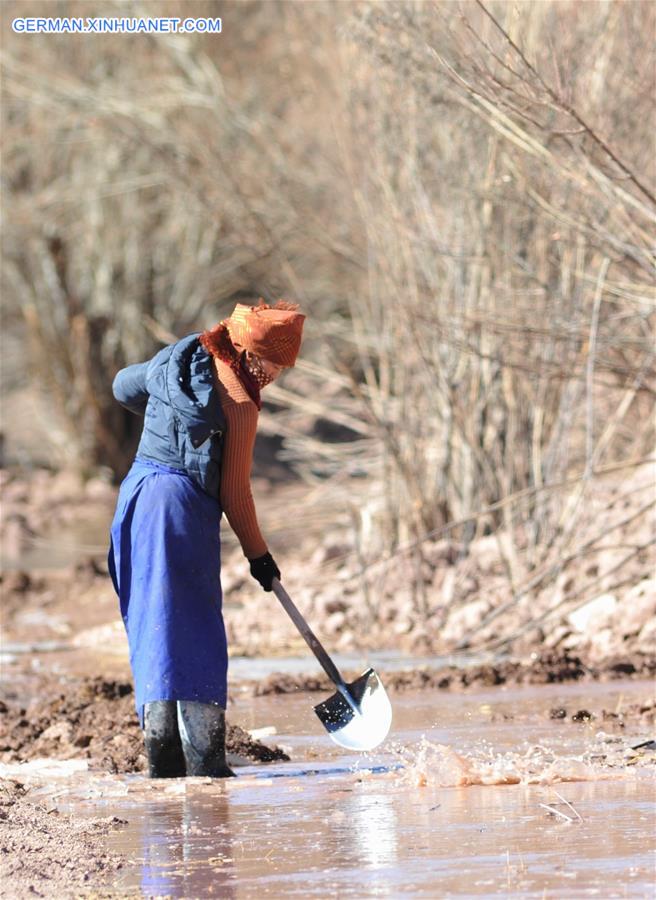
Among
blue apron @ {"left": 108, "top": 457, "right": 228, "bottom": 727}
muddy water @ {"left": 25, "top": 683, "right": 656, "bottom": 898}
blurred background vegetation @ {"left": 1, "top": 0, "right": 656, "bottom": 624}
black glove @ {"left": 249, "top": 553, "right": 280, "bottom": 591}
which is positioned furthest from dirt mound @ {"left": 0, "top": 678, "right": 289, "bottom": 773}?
blurred background vegetation @ {"left": 1, "top": 0, "right": 656, "bottom": 624}

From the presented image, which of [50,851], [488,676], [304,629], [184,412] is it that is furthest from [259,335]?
[488,676]

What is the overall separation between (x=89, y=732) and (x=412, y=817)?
6.75 feet

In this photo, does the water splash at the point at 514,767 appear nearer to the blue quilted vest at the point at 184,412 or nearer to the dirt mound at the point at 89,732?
the dirt mound at the point at 89,732

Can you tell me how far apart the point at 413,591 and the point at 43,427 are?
10532 mm

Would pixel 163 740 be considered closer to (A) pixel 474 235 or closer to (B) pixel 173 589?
(B) pixel 173 589

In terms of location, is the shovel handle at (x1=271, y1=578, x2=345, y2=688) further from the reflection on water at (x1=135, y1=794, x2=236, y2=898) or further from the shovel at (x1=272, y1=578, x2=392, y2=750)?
the reflection on water at (x1=135, y1=794, x2=236, y2=898)

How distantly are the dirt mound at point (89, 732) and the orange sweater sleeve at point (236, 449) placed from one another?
965 millimetres

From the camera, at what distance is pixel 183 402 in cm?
534

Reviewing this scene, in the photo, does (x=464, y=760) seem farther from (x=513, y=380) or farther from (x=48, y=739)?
(x=513, y=380)

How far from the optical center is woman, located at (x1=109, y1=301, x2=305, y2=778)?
5.42 metres

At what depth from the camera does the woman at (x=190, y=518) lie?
5418 millimetres

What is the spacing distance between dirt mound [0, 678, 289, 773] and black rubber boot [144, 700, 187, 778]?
12.0 inches

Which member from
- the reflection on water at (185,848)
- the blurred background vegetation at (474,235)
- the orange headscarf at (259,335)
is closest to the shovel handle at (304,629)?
the reflection on water at (185,848)

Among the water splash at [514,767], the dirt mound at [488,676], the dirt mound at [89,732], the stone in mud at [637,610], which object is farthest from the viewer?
the stone in mud at [637,610]
